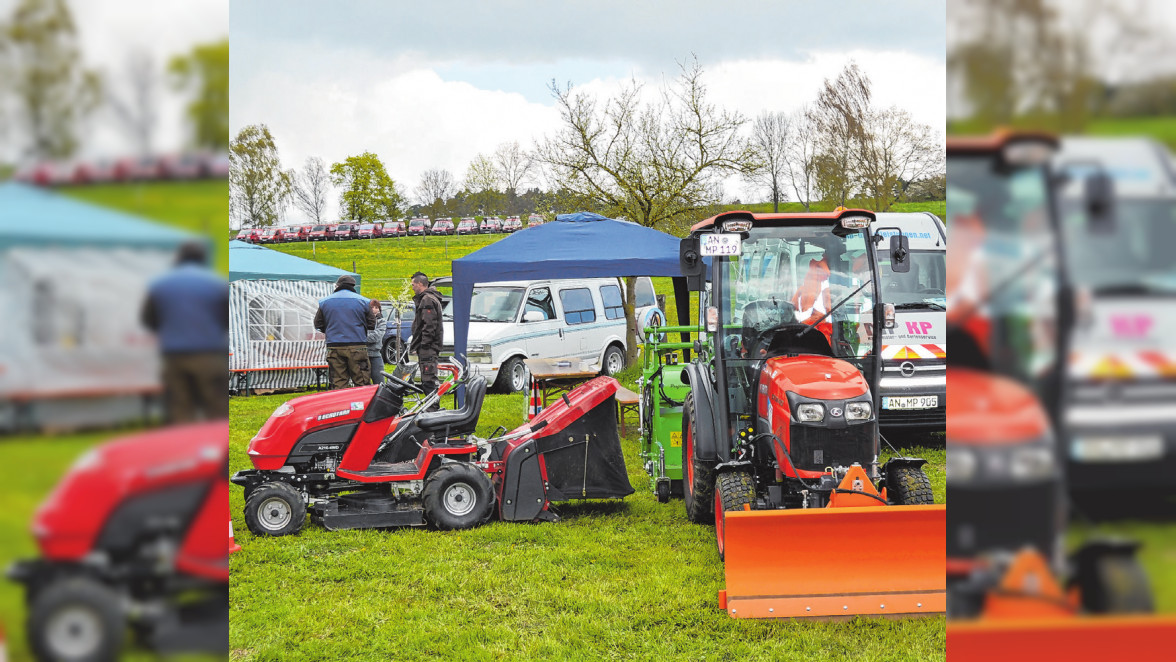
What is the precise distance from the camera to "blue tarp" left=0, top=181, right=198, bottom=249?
0.61 m

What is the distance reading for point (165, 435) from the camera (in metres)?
0.65

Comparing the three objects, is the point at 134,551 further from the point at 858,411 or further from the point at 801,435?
the point at 858,411

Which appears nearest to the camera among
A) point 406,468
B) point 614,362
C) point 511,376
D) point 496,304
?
point 406,468

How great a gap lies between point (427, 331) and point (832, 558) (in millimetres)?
7130

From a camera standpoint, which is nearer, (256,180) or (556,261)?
(556,261)

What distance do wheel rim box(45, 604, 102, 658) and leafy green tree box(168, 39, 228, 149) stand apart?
39 cm

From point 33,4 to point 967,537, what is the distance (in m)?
0.89

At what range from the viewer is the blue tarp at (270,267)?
555 inches

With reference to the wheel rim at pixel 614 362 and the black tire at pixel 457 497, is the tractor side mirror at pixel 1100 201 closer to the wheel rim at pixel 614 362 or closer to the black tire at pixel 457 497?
the black tire at pixel 457 497

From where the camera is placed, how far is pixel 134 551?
2.17ft

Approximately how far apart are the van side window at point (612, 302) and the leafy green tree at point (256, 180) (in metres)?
6.10

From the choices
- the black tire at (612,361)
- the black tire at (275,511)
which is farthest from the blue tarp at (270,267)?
the black tire at (275,511)

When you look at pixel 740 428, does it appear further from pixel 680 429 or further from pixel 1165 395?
pixel 1165 395

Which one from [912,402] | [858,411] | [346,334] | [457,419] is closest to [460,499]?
[457,419]
